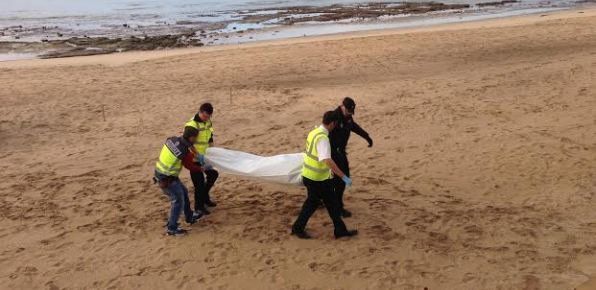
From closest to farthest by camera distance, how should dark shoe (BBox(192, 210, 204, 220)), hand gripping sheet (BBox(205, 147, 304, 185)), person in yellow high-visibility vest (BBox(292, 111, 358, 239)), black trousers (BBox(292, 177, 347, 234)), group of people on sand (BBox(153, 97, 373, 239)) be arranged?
person in yellow high-visibility vest (BBox(292, 111, 358, 239)), group of people on sand (BBox(153, 97, 373, 239)), black trousers (BBox(292, 177, 347, 234)), hand gripping sheet (BBox(205, 147, 304, 185)), dark shoe (BBox(192, 210, 204, 220))

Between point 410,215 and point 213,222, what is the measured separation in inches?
104

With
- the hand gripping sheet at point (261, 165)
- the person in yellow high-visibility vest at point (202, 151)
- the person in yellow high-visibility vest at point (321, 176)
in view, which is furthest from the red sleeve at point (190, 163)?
the person in yellow high-visibility vest at point (321, 176)

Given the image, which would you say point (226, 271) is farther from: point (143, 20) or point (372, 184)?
point (143, 20)

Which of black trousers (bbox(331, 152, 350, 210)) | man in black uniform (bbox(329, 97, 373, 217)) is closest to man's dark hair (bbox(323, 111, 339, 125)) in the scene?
man in black uniform (bbox(329, 97, 373, 217))

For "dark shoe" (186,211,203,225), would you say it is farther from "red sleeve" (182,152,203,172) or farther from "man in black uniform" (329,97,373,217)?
"man in black uniform" (329,97,373,217)

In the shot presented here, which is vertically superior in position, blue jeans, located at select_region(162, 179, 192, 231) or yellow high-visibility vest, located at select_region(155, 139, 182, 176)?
yellow high-visibility vest, located at select_region(155, 139, 182, 176)

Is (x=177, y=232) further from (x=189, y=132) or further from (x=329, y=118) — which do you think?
Result: (x=329, y=118)

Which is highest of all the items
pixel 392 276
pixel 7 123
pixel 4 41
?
pixel 4 41

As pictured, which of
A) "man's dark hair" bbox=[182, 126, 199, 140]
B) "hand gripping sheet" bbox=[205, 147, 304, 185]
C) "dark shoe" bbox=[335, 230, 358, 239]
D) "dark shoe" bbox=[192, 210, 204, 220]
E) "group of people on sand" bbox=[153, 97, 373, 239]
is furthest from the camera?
"dark shoe" bbox=[192, 210, 204, 220]

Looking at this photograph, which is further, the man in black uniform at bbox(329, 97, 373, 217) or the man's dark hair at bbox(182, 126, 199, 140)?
the man in black uniform at bbox(329, 97, 373, 217)

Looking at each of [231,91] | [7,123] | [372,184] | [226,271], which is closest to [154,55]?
[231,91]

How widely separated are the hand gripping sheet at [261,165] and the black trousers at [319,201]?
→ 1.97ft

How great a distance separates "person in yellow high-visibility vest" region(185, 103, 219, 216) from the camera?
23.5 feet

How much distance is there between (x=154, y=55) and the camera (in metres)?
23.0
